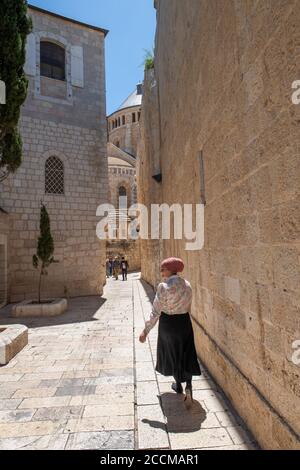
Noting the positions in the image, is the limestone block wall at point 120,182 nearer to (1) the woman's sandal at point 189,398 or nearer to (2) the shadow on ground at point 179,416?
(2) the shadow on ground at point 179,416

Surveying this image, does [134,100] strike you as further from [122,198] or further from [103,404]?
[103,404]

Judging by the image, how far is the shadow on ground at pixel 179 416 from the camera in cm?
278

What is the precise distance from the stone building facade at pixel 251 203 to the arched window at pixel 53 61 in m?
9.33

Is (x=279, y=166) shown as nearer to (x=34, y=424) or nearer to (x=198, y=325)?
(x=34, y=424)

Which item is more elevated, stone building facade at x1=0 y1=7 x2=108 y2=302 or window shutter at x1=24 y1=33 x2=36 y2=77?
window shutter at x1=24 y1=33 x2=36 y2=77

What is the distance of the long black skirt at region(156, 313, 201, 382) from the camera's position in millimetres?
3205

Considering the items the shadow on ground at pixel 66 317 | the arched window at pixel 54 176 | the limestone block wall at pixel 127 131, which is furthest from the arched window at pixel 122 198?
the shadow on ground at pixel 66 317

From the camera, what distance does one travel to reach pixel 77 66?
1246cm

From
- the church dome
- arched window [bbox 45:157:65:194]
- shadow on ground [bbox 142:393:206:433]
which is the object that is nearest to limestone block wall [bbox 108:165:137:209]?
the church dome

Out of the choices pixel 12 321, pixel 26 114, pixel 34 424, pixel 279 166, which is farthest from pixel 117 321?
pixel 26 114

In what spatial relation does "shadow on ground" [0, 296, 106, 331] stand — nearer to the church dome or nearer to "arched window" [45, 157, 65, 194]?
"arched window" [45, 157, 65, 194]

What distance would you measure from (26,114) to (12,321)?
24.0ft

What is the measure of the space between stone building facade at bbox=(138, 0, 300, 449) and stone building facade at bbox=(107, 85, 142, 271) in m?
20.1

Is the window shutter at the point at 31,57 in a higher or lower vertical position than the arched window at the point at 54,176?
higher
